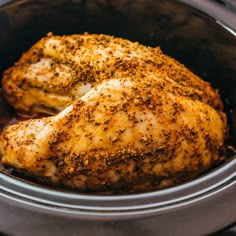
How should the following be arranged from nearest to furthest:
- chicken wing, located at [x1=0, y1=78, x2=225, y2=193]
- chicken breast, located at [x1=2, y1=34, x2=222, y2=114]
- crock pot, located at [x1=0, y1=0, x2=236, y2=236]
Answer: crock pot, located at [x1=0, y1=0, x2=236, y2=236], chicken wing, located at [x1=0, y1=78, x2=225, y2=193], chicken breast, located at [x1=2, y1=34, x2=222, y2=114]

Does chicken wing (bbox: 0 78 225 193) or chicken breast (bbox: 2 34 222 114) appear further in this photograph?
chicken breast (bbox: 2 34 222 114)

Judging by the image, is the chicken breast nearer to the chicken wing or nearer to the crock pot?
the chicken wing

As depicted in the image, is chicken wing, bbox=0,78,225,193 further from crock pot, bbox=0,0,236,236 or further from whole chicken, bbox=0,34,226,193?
crock pot, bbox=0,0,236,236

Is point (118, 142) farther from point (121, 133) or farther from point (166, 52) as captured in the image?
point (166, 52)

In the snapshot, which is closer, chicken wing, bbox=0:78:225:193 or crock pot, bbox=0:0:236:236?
crock pot, bbox=0:0:236:236

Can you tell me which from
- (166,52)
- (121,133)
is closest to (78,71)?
(121,133)

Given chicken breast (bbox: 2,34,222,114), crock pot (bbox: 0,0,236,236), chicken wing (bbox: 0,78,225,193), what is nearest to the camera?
crock pot (bbox: 0,0,236,236)

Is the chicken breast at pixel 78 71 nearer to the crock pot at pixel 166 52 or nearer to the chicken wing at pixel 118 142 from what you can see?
the chicken wing at pixel 118 142

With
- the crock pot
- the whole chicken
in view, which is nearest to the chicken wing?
the whole chicken

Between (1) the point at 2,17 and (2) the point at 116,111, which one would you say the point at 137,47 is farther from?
(1) the point at 2,17
